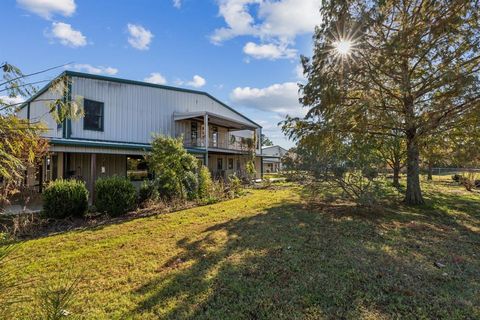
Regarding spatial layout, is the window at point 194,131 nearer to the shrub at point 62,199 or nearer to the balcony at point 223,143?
the balcony at point 223,143

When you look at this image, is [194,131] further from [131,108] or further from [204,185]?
[204,185]

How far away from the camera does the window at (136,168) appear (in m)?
16.0

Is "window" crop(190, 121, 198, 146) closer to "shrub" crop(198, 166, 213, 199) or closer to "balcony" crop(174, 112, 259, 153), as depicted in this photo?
"balcony" crop(174, 112, 259, 153)

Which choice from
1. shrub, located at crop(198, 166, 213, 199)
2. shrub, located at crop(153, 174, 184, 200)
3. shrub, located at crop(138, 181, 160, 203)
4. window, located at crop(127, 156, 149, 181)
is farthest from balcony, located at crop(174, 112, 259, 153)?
shrub, located at crop(138, 181, 160, 203)

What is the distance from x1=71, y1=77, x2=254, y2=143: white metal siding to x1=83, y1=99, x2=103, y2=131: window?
0.70 ft

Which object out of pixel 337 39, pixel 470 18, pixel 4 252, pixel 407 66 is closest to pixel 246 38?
pixel 337 39

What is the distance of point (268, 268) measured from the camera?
15.5 feet

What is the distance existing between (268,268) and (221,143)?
751 inches

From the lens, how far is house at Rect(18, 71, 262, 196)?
13.4 meters

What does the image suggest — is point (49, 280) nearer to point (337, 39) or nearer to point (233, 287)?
point (233, 287)

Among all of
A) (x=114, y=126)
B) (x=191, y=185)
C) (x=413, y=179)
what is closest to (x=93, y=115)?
(x=114, y=126)

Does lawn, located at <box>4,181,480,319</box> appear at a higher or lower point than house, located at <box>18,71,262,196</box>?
lower

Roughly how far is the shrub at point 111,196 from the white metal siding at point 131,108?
5.84m

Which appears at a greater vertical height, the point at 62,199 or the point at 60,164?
the point at 60,164
